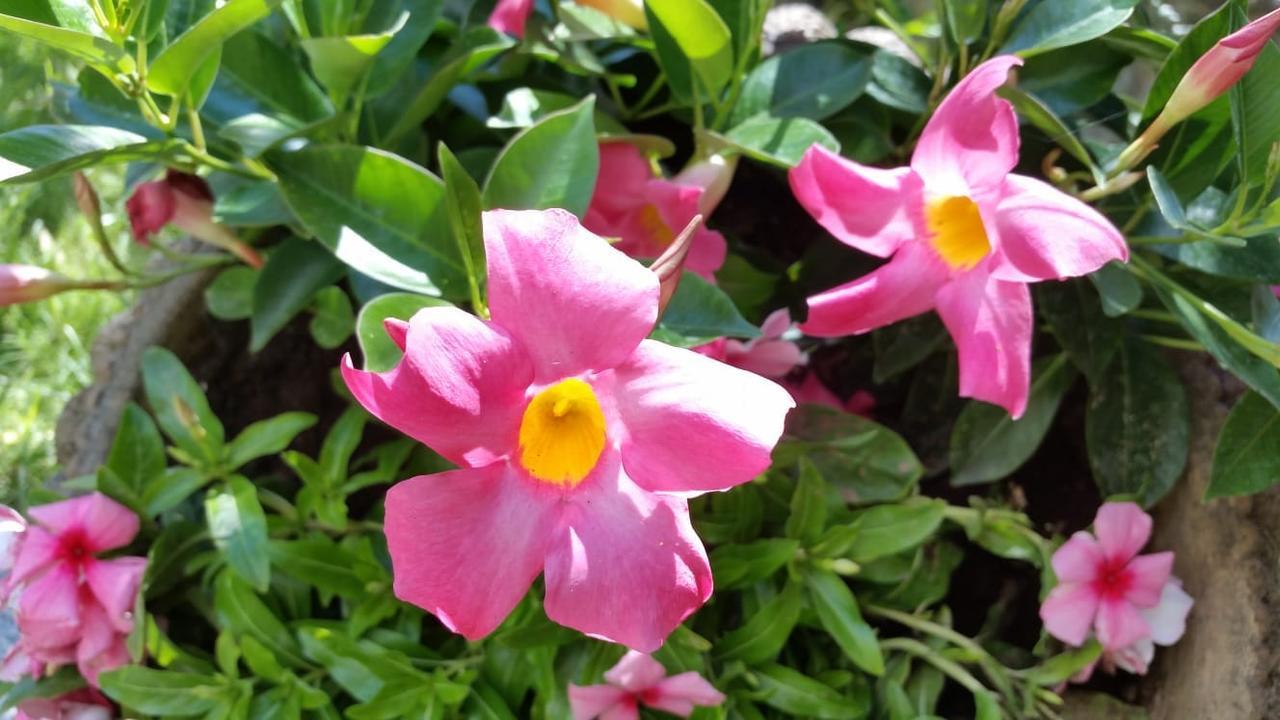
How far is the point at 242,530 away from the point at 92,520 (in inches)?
6.4

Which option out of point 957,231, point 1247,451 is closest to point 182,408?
point 957,231

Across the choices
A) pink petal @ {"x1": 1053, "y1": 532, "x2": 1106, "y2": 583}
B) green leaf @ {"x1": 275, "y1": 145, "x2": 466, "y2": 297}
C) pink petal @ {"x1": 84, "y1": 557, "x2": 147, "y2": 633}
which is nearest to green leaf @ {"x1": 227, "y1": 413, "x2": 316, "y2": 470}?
pink petal @ {"x1": 84, "y1": 557, "x2": 147, "y2": 633}

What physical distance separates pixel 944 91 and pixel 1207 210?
0.26 m

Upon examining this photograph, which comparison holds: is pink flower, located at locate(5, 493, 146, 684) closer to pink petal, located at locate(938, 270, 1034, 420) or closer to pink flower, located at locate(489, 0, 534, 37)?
pink flower, located at locate(489, 0, 534, 37)

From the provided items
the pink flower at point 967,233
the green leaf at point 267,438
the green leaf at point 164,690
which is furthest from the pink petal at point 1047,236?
the green leaf at point 164,690

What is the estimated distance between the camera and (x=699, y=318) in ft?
2.48

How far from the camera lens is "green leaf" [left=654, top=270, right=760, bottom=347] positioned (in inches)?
29.0

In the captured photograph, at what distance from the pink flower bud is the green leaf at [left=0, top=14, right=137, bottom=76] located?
0.87 feet

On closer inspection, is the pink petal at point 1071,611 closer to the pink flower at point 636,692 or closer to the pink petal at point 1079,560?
the pink petal at point 1079,560

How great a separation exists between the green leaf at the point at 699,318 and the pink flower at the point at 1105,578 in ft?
1.32

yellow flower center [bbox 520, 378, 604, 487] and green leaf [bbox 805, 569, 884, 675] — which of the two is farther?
green leaf [bbox 805, 569, 884, 675]

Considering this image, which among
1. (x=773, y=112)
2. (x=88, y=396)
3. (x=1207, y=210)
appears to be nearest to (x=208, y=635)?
(x=88, y=396)

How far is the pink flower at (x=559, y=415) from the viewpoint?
56cm

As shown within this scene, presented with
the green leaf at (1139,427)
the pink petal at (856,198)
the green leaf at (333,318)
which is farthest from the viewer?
the green leaf at (333,318)
